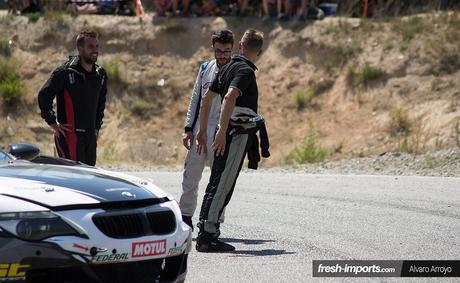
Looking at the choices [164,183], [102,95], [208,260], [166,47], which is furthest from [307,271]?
[166,47]

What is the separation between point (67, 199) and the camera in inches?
233

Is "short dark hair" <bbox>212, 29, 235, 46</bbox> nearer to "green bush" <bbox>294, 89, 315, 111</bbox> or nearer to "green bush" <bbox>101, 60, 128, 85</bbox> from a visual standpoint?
"green bush" <bbox>294, 89, 315, 111</bbox>

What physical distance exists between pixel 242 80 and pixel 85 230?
2708 mm

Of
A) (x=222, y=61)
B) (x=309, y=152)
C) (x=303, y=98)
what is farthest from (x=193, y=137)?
(x=303, y=98)

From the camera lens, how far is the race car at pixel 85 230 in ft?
18.5

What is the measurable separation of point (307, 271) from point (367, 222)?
2.54 metres

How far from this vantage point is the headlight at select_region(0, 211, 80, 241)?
18.5 feet

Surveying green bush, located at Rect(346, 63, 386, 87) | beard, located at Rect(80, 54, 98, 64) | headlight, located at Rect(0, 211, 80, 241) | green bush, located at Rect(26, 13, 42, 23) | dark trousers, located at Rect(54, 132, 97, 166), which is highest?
beard, located at Rect(80, 54, 98, 64)

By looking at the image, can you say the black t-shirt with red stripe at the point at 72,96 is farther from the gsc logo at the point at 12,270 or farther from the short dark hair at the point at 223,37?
the gsc logo at the point at 12,270

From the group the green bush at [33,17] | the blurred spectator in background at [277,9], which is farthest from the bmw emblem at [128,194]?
the green bush at [33,17]

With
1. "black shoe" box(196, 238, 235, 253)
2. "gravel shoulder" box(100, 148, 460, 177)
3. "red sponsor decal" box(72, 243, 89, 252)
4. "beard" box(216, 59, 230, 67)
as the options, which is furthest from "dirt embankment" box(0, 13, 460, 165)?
"red sponsor decal" box(72, 243, 89, 252)

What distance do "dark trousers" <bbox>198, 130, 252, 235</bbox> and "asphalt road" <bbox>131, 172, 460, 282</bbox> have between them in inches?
12.7

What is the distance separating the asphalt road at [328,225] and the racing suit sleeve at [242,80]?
1416 millimetres

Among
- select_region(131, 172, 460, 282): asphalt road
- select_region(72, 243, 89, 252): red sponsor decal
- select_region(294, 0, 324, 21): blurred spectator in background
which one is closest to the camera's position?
select_region(72, 243, 89, 252): red sponsor decal
